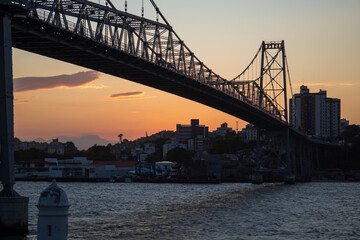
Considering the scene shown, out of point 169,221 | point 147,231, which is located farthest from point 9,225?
point 169,221

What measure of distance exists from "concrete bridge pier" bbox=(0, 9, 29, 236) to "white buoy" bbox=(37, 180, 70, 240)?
16.2m

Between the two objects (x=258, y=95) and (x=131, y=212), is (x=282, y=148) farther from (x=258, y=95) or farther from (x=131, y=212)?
(x=131, y=212)

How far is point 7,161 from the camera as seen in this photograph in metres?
27.2

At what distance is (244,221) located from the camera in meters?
39.1

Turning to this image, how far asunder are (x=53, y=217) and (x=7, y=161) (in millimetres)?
17198

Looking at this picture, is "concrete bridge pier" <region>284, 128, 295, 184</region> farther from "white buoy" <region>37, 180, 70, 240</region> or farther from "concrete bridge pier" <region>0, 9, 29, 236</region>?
"white buoy" <region>37, 180, 70, 240</region>

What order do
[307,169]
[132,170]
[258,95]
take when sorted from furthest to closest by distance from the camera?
[132,170], [307,169], [258,95]

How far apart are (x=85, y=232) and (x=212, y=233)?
620 cm

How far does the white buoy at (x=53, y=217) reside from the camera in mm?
10703

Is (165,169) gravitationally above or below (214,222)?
below

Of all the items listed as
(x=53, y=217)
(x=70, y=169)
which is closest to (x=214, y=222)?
(x=53, y=217)

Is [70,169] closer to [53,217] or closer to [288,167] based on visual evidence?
[288,167]

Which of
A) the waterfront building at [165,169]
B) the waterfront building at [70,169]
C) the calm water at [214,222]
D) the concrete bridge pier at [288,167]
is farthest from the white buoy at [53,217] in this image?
the waterfront building at [165,169]

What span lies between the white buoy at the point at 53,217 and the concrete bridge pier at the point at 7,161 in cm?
1618
